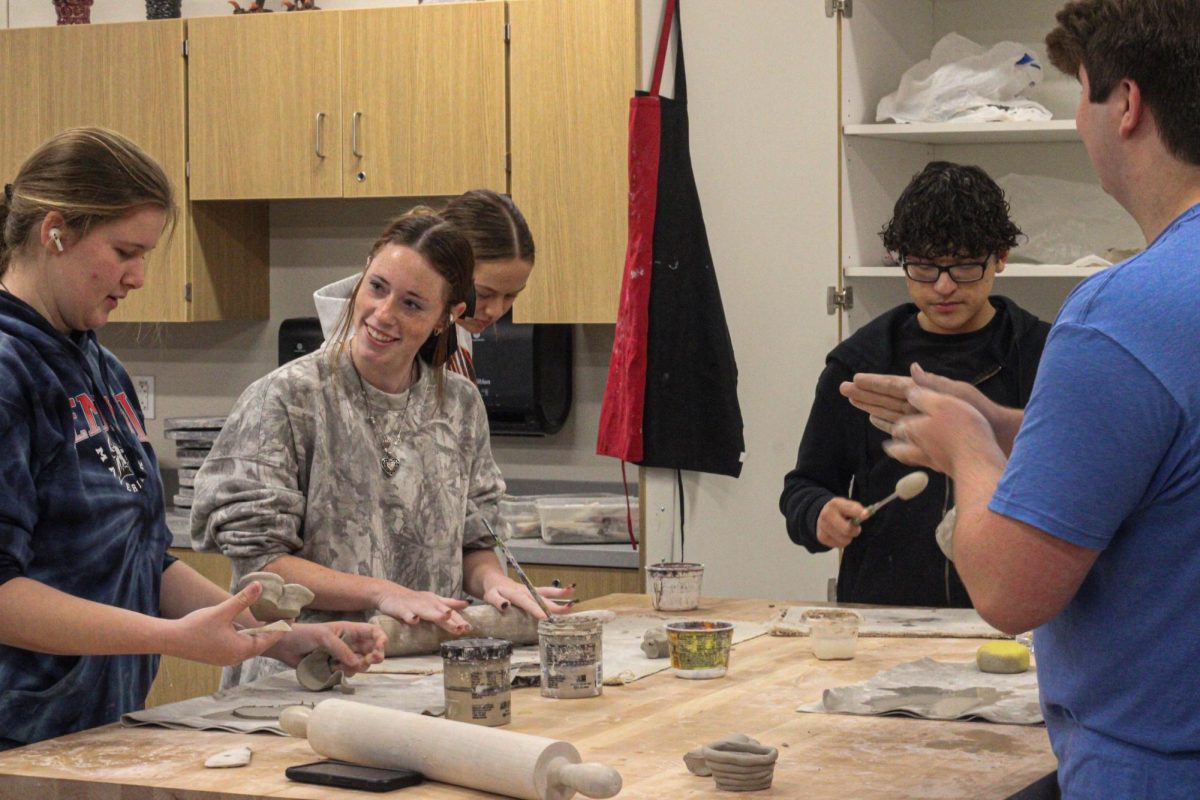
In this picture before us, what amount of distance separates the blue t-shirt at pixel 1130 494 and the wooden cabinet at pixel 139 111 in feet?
11.9

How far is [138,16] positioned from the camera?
16.3 feet

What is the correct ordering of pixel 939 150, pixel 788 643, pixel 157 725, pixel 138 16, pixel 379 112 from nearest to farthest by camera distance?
pixel 157 725 < pixel 788 643 < pixel 939 150 < pixel 379 112 < pixel 138 16

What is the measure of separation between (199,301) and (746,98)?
6.46 feet

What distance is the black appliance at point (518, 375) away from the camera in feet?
14.2

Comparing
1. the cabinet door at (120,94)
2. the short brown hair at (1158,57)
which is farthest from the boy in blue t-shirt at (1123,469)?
the cabinet door at (120,94)

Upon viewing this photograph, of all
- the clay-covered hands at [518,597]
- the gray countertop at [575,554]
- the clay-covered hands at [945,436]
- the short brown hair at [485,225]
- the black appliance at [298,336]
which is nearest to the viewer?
the clay-covered hands at [945,436]

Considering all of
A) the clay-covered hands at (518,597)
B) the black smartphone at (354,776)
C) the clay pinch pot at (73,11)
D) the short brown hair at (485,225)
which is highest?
the clay pinch pot at (73,11)

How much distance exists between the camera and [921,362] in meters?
2.82

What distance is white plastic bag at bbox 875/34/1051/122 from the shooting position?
3.52 metres

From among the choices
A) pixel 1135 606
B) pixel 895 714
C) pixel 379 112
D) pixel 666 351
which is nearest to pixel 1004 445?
pixel 1135 606

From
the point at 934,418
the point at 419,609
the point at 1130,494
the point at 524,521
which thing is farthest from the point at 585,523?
the point at 1130,494

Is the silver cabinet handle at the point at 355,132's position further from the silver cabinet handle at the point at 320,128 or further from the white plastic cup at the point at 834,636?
the white plastic cup at the point at 834,636

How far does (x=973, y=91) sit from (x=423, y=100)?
158 cm

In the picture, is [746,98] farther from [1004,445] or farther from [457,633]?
[1004,445]
